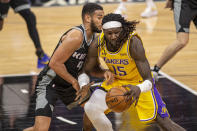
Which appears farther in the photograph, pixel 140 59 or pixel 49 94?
pixel 49 94

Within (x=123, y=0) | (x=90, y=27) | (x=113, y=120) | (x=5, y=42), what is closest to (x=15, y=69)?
(x=5, y=42)

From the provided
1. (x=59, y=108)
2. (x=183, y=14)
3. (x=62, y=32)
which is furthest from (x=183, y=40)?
(x=62, y=32)

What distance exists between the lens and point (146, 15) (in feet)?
38.2

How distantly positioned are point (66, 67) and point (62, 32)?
5.74 m

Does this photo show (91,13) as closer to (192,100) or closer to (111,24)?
(111,24)

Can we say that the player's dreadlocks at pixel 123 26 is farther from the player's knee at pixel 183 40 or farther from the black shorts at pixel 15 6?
the black shorts at pixel 15 6

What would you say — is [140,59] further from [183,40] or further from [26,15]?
[26,15]

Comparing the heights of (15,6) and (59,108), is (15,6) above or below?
above

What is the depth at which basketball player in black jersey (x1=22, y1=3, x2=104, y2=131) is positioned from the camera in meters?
4.09

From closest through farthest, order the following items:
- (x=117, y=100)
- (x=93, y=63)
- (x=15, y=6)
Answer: (x=117, y=100), (x=93, y=63), (x=15, y=6)

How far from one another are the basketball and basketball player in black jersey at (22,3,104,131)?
43cm

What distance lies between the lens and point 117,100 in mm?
3754

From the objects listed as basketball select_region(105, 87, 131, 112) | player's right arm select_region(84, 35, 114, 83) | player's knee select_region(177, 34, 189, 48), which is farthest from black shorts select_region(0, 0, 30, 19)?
basketball select_region(105, 87, 131, 112)

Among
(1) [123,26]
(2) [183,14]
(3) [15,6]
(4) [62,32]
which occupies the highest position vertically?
(1) [123,26]
